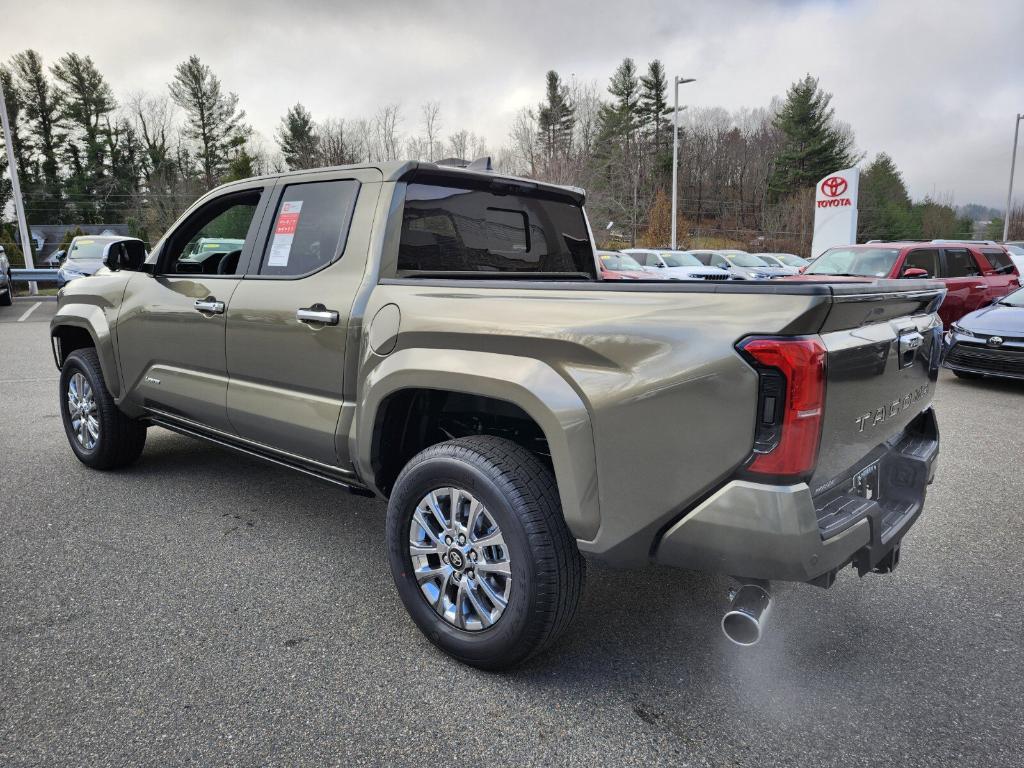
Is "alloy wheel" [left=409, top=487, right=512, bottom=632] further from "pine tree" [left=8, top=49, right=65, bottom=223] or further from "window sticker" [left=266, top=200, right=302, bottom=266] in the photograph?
"pine tree" [left=8, top=49, right=65, bottom=223]

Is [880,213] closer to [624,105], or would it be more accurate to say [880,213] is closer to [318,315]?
[624,105]

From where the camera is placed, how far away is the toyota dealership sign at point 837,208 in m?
24.7

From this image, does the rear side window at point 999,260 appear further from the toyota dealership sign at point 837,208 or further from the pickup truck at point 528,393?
the toyota dealership sign at point 837,208

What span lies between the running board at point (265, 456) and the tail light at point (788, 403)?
1746 millimetres

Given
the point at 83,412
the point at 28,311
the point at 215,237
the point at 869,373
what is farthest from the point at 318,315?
the point at 28,311

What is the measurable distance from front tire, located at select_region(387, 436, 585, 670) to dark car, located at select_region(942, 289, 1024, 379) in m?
7.18

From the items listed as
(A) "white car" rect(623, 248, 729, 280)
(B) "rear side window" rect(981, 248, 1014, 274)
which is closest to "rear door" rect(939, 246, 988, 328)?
(B) "rear side window" rect(981, 248, 1014, 274)

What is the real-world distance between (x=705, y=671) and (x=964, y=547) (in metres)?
1.98

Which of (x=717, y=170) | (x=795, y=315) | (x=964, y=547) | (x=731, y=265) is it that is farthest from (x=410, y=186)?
(x=717, y=170)

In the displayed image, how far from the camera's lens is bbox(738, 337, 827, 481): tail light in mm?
1926

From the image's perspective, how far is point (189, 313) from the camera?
12.6 feet

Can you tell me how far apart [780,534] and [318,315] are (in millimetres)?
2026

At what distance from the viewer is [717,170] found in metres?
64.1

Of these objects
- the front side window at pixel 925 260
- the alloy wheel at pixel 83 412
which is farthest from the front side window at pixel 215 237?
the front side window at pixel 925 260
